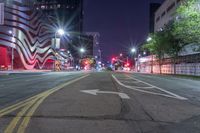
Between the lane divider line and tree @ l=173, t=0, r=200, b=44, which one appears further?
tree @ l=173, t=0, r=200, b=44

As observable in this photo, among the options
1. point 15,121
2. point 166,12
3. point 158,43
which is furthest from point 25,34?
point 15,121

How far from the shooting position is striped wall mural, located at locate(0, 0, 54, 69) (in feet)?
305

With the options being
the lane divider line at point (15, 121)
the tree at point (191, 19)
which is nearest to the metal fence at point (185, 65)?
the tree at point (191, 19)

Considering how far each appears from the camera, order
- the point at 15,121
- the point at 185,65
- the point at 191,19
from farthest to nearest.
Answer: the point at 185,65 → the point at 191,19 → the point at 15,121

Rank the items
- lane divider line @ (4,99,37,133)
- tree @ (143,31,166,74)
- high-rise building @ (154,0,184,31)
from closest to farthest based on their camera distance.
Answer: lane divider line @ (4,99,37,133) → tree @ (143,31,166,74) → high-rise building @ (154,0,184,31)

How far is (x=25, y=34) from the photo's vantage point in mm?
103312

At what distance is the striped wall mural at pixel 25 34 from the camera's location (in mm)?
92875

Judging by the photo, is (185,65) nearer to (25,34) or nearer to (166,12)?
(166,12)

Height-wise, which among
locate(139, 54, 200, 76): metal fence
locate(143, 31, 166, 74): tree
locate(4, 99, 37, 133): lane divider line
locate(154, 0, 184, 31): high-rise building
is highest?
locate(154, 0, 184, 31): high-rise building

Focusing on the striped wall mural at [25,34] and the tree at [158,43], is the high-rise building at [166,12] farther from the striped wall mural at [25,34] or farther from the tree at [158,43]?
the striped wall mural at [25,34]

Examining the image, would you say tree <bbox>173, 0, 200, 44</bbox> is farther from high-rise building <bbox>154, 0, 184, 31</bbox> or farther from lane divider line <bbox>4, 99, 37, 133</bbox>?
high-rise building <bbox>154, 0, 184, 31</bbox>

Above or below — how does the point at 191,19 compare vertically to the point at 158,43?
above

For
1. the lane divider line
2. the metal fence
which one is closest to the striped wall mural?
the metal fence

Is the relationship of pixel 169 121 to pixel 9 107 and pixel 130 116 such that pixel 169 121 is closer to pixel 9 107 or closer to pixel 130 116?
pixel 130 116
